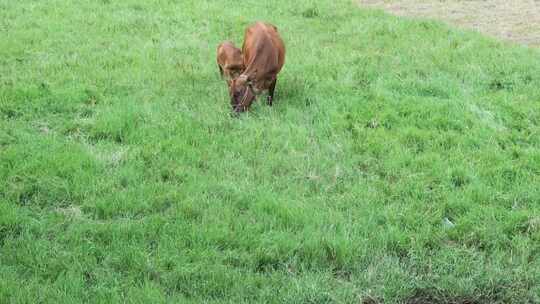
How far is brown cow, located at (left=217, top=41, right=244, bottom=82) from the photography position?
354 inches

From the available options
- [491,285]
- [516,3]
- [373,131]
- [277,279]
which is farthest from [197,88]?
[516,3]

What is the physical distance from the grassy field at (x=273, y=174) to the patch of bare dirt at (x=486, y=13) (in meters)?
1.08

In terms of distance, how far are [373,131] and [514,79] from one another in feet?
8.29

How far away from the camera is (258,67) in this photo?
846 centimetres

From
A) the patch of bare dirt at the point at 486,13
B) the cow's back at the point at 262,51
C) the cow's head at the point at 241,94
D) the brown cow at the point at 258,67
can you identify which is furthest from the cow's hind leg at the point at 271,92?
the patch of bare dirt at the point at 486,13

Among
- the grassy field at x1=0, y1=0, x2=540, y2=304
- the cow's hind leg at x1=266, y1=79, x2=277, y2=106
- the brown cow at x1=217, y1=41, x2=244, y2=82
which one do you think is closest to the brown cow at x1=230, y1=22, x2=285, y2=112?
the cow's hind leg at x1=266, y1=79, x2=277, y2=106

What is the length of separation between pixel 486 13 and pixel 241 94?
6.36m

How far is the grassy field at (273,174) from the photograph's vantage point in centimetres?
507

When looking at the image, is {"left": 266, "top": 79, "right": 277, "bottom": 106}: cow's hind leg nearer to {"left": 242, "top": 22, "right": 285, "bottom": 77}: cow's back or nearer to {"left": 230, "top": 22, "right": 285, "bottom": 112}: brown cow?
{"left": 230, "top": 22, "right": 285, "bottom": 112}: brown cow

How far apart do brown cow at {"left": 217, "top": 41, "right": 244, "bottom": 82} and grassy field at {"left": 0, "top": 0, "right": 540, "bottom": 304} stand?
22cm

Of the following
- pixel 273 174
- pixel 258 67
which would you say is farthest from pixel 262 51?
pixel 273 174

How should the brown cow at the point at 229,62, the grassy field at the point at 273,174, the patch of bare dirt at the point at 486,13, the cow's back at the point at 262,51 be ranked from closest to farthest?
1. the grassy field at the point at 273,174
2. the cow's back at the point at 262,51
3. the brown cow at the point at 229,62
4. the patch of bare dirt at the point at 486,13

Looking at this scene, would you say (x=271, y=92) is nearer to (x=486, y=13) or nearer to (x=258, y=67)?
(x=258, y=67)

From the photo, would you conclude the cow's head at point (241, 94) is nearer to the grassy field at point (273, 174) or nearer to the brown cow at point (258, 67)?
the brown cow at point (258, 67)
